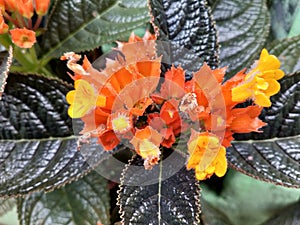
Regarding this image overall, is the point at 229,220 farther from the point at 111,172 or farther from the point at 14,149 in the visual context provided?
the point at 14,149

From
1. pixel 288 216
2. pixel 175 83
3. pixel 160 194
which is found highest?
pixel 175 83

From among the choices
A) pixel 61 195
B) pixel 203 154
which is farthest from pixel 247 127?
pixel 61 195

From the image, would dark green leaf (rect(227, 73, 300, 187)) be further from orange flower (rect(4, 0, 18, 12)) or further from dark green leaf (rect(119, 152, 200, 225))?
orange flower (rect(4, 0, 18, 12))

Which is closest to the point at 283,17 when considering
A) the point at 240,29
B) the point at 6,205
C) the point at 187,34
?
the point at 240,29

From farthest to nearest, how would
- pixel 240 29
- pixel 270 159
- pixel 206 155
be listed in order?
pixel 240 29
pixel 270 159
pixel 206 155

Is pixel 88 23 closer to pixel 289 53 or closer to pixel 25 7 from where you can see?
pixel 25 7

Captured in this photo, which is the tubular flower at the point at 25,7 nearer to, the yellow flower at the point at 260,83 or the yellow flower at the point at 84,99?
the yellow flower at the point at 84,99

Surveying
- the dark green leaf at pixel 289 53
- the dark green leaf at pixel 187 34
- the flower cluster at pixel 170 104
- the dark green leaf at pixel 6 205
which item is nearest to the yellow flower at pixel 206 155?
the flower cluster at pixel 170 104
